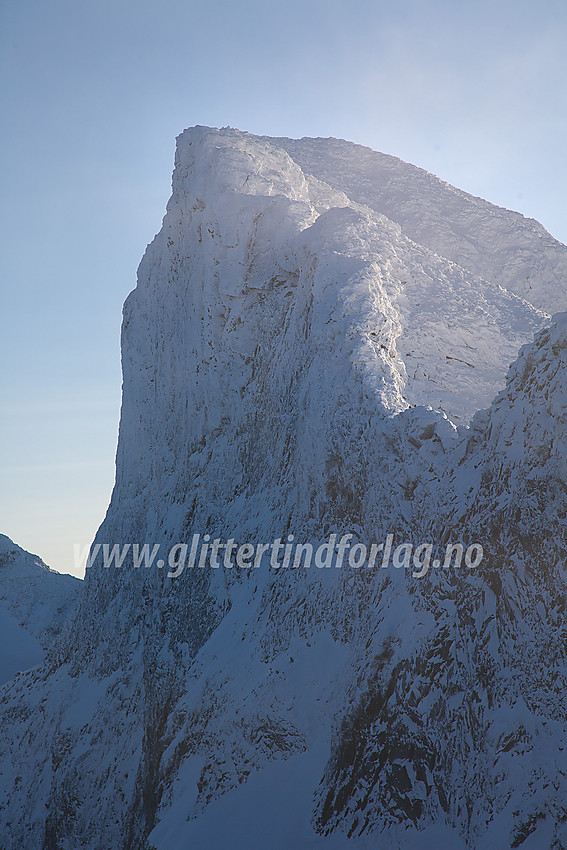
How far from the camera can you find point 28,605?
50.6 meters

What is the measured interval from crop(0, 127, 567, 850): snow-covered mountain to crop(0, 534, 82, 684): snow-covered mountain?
18481 millimetres

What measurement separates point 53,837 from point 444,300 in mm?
20559

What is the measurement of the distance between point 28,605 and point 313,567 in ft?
136

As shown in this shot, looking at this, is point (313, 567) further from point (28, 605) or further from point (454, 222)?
point (28, 605)

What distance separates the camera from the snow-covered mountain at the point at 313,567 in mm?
10211

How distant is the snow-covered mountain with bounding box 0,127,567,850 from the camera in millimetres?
10211

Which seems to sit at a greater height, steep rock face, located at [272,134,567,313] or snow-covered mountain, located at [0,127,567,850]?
steep rock face, located at [272,134,567,313]

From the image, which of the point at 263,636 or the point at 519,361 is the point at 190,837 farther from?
the point at 519,361

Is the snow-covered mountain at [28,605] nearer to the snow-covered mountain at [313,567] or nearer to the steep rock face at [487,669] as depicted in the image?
the snow-covered mountain at [313,567]

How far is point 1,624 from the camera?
159 ft

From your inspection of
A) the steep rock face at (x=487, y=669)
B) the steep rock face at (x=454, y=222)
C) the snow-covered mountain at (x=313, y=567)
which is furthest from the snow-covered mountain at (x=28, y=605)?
the steep rock face at (x=487, y=669)

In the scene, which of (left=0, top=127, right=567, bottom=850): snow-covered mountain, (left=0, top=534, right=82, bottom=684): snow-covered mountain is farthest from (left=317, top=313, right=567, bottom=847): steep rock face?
(left=0, top=534, right=82, bottom=684): snow-covered mountain

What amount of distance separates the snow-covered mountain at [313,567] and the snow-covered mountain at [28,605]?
18481mm

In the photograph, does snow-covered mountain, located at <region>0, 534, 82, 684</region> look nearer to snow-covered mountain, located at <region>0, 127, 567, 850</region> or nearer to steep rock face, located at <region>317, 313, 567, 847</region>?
snow-covered mountain, located at <region>0, 127, 567, 850</region>
